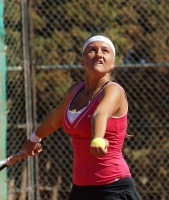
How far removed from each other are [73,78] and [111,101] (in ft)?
11.9

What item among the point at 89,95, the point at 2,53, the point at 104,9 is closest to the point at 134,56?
the point at 104,9

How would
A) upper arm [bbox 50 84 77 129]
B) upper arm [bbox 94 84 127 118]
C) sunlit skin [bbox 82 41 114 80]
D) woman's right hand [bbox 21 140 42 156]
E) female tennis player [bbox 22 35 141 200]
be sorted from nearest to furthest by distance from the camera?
upper arm [bbox 94 84 127 118] → female tennis player [bbox 22 35 141 200] → sunlit skin [bbox 82 41 114 80] → upper arm [bbox 50 84 77 129] → woman's right hand [bbox 21 140 42 156]

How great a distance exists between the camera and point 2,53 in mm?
6234

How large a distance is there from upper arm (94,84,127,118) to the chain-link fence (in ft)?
10.2

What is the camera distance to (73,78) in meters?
7.27

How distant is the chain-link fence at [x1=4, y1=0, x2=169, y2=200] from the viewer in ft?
23.1

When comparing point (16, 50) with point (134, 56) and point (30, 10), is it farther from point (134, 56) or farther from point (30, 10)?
point (134, 56)

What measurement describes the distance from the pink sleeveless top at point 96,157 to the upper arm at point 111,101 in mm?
74

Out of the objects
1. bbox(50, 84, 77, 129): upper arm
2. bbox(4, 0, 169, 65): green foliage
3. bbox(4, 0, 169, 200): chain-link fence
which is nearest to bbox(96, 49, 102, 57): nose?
bbox(50, 84, 77, 129): upper arm

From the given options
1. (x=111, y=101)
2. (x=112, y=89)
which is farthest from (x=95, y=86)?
(x=111, y=101)

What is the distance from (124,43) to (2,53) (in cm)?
157

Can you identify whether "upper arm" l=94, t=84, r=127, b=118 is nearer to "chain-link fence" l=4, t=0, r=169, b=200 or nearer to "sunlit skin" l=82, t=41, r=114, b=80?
"sunlit skin" l=82, t=41, r=114, b=80

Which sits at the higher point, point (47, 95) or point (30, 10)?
point (30, 10)

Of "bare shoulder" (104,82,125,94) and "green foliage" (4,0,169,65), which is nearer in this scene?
"bare shoulder" (104,82,125,94)
